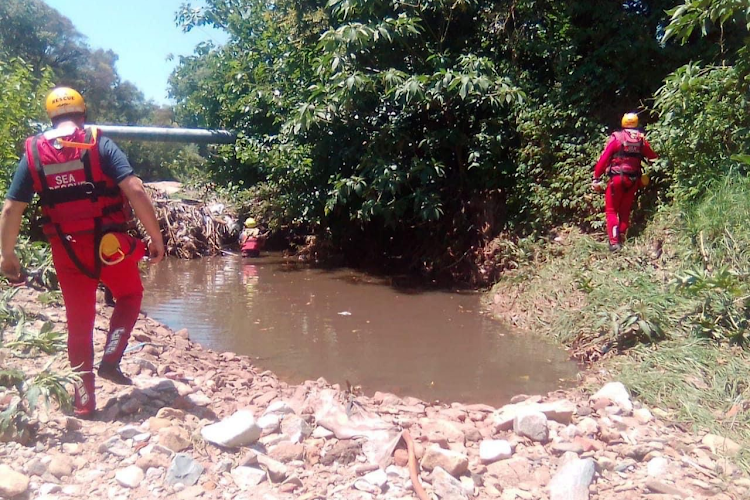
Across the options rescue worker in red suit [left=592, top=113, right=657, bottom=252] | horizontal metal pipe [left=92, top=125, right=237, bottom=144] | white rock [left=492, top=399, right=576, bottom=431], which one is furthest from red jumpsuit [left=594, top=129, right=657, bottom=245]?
horizontal metal pipe [left=92, top=125, right=237, bottom=144]

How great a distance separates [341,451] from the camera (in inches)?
136

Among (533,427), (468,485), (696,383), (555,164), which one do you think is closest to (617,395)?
(696,383)

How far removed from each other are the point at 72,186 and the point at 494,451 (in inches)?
103

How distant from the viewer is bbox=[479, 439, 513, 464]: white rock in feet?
11.6

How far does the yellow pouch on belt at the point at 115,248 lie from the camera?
3584 mm

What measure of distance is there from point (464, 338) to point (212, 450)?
12.1 ft

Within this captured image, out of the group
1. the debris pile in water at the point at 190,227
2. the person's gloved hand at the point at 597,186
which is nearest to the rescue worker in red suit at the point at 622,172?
the person's gloved hand at the point at 597,186

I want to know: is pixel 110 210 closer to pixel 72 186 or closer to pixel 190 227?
pixel 72 186

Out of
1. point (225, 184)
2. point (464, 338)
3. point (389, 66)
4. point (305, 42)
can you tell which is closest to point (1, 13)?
point (225, 184)

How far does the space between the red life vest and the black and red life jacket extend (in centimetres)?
Result: 529

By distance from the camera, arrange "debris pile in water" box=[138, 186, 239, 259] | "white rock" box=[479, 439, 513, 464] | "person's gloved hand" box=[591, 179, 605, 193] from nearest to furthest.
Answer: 1. "white rock" box=[479, 439, 513, 464]
2. "person's gloved hand" box=[591, 179, 605, 193]
3. "debris pile in water" box=[138, 186, 239, 259]

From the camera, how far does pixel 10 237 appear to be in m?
3.57

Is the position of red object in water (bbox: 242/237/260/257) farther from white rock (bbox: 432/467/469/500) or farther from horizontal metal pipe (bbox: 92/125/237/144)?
white rock (bbox: 432/467/469/500)

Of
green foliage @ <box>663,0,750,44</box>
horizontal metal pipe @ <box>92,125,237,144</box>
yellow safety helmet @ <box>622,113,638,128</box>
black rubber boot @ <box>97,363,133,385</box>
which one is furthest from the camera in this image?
horizontal metal pipe @ <box>92,125,237,144</box>
